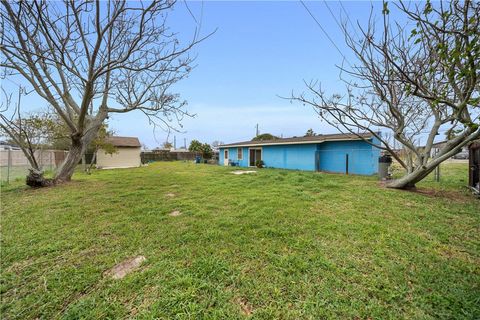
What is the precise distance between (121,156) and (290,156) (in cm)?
1495

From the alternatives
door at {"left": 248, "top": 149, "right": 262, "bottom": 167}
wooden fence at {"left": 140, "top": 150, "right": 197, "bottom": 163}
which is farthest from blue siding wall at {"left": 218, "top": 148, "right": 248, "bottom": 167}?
wooden fence at {"left": 140, "top": 150, "right": 197, "bottom": 163}

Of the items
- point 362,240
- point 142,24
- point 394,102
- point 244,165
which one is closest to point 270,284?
point 362,240

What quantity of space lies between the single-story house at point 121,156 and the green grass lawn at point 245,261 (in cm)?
1516

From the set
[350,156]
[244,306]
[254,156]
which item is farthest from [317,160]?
[244,306]

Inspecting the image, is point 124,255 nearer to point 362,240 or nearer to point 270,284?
point 270,284

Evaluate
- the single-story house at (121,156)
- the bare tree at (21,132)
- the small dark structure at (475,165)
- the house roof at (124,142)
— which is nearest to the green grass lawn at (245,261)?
the small dark structure at (475,165)

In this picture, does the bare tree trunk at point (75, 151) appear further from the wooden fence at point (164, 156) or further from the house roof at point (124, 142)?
the wooden fence at point (164, 156)

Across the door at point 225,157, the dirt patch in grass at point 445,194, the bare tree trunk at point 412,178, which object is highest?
the door at point 225,157

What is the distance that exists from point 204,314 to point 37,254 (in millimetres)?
2364

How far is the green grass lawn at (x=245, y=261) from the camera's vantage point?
1717 millimetres

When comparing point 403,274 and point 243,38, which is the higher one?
point 243,38

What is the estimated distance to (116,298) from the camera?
1816 millimetres

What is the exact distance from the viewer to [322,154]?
1304 centimetres

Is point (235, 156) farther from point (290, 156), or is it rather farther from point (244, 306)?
point (244, 306)
